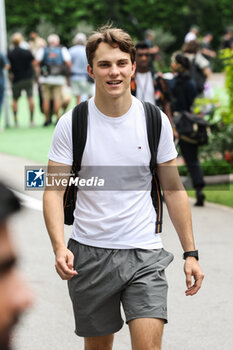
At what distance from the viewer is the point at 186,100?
1023 centimetres

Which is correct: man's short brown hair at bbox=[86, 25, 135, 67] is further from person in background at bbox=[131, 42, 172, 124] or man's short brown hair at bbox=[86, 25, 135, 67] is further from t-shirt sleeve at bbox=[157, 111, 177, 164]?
person in background at bbox=[131, 42, 172, 124]

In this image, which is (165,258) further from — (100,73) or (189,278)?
(100,73)

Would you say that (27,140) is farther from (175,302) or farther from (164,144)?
(164,144)

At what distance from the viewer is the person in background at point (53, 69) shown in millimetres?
18125

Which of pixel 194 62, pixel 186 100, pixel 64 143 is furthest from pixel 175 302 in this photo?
pixel 194 62

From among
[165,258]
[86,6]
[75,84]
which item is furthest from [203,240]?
[86,6]

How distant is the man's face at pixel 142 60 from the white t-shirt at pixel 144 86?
84 millimetres

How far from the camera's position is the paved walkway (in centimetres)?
514

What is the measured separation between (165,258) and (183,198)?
295 millimetres

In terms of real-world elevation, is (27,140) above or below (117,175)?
below

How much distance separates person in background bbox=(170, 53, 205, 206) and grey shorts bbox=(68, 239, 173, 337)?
6.30 metres

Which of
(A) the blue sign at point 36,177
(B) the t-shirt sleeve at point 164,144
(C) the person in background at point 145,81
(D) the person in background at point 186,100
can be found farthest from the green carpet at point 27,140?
(B) the t-shirt sleeve at point 164,144

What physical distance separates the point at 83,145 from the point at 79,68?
51.0 ft

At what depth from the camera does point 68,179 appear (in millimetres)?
3572
